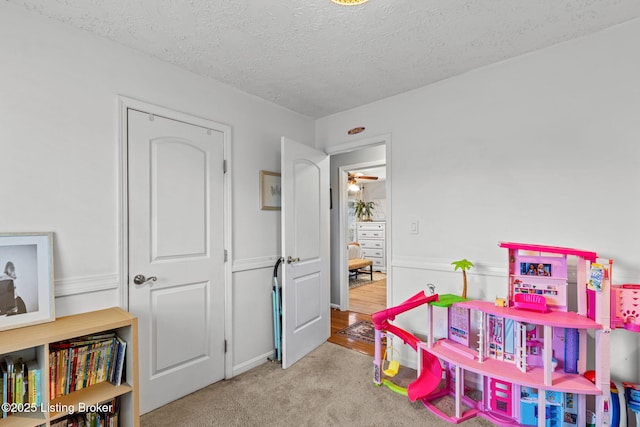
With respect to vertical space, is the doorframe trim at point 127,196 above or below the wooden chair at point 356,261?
above

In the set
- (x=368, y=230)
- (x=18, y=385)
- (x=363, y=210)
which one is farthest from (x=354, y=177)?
(x=18, y=385)

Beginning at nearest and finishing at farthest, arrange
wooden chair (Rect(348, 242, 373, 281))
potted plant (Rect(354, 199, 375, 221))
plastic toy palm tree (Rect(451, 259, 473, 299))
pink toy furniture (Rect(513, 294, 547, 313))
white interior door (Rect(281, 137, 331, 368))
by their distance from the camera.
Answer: pink toy furniture (Rect(513, 294, 547, 313)), plastic toy palm tree (Rect(451, 259, 473, 299)), white interior door (Rect(281, 137, 331, 368)), wooden chair (Rect(348, 242, 373, 281)), potted plant (Rect(354, 199, 375, 221))

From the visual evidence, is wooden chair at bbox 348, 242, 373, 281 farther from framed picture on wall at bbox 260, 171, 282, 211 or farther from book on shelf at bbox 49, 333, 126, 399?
book on shelf at bbox 49, 333, 126, 399

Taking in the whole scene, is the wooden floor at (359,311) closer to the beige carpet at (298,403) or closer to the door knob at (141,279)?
the beige carpet at (298,403)

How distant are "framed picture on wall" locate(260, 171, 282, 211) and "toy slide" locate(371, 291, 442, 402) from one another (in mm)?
1376

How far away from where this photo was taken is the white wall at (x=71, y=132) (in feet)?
5.17

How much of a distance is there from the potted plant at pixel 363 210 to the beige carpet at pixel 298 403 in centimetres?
567

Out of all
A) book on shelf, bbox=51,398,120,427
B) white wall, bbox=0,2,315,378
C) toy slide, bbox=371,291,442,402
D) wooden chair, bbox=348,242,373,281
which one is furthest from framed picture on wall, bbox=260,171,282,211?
wooden chair, bbox=348,242,373,281

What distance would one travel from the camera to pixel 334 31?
5.93 feet

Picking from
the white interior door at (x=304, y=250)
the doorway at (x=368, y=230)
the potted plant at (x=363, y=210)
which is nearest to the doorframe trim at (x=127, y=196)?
the white interior door at (x=304, y=250)

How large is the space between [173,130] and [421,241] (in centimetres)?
219

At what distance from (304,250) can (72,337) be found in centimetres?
186

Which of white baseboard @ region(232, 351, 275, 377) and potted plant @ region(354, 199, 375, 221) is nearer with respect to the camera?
white baseboard @ region(232, 351, 275, 377)

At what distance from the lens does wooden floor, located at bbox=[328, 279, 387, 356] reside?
10.4 feet
